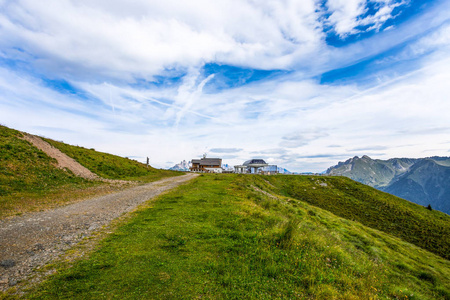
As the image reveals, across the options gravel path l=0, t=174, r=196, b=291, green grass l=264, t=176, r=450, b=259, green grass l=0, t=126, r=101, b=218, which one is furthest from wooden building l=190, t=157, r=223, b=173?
gravel path l=0, t=174, r=196, b=291

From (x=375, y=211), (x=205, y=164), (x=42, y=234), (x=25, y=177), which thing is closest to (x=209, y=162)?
(x=205, y=164)

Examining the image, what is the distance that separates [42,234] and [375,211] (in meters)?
66.5

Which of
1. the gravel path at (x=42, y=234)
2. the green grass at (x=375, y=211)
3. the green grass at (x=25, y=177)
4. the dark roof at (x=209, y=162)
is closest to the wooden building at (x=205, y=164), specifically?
the dark roof at (x=209, y=162)

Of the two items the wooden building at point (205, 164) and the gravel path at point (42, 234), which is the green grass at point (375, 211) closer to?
the gravel path at point (42, 234)

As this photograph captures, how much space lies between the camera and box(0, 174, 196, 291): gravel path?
705 cm

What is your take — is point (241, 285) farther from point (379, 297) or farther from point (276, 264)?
point (379, 297)

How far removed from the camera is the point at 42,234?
1000 cm

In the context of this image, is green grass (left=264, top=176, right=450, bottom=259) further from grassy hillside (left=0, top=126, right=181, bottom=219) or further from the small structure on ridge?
the small structure on ridge

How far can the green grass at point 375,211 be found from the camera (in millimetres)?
40438

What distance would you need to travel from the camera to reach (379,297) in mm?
7996

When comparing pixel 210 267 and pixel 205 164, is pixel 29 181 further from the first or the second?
pixel 205 164

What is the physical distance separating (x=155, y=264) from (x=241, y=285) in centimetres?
345

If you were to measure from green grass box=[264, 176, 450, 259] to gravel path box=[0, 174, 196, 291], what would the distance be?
49.5 metres

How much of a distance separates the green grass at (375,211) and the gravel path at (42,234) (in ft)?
162
